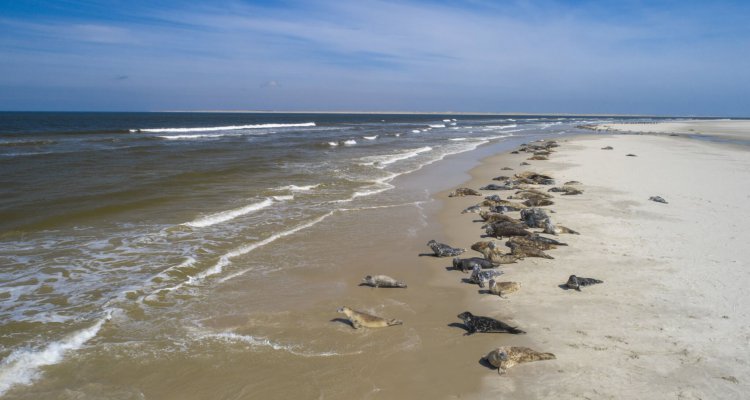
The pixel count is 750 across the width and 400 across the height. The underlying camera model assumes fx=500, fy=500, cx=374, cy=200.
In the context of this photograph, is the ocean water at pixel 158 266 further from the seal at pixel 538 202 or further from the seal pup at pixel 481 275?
the seal at pixel 538 202

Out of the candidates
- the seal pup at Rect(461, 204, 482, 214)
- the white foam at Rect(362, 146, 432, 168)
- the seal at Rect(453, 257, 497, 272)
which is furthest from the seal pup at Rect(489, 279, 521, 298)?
the white foam at Rect(362, 146, 432, 168)

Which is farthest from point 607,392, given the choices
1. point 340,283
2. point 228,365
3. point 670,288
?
point 340,283

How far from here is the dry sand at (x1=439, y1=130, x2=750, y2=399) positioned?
5168 millimetres

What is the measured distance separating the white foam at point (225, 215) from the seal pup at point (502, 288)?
7524 mm

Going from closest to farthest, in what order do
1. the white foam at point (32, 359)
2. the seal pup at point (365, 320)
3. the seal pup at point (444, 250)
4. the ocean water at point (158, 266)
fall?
1. the white foam at point (32, 359)
2. the ocean water at point (158, 266)
3. the seal pup at point (365, 320)
4. the seal pup at point (444, 250)

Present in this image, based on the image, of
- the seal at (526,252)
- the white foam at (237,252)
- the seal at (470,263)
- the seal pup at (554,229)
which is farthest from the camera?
the seal pup at (554,229)

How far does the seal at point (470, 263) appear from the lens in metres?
8.95

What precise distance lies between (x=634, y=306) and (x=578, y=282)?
93 centimetres

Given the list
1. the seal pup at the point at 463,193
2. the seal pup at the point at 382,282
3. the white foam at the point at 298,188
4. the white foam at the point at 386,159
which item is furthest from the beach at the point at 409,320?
the white foam at the point at 386,159

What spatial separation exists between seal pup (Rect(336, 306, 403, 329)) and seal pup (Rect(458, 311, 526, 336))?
93cm

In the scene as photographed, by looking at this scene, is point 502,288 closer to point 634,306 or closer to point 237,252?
point 634,306

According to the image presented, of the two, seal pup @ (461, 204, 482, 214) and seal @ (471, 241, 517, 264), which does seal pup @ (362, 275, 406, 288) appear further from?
seal pup @ (461, 204, 482, 214)

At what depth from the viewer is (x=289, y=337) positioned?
6.39m

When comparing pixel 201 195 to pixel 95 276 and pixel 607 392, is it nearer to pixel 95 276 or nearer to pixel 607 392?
pixel 95 276
